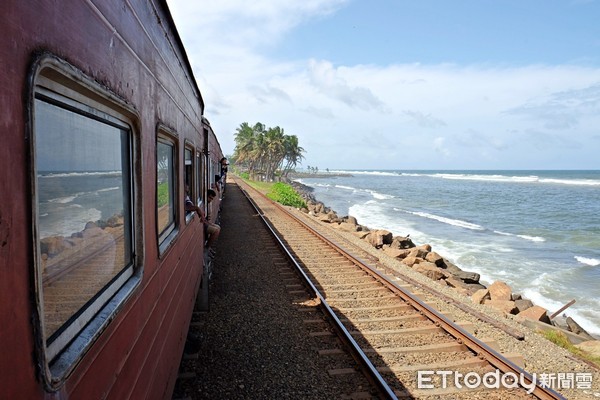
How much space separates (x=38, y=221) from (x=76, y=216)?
1.50 ft

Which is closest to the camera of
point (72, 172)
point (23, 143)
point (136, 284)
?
point (23, 143)

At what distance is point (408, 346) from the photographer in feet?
17.8

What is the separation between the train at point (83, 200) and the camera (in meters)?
1.08

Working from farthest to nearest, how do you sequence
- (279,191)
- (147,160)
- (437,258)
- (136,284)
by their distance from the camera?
(279,191) < (437,258) < (147,160) < (136,284)

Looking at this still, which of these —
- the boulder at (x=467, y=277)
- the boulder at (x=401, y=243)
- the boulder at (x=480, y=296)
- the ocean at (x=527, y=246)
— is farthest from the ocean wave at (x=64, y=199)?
the boulder at (x=401, y=243)

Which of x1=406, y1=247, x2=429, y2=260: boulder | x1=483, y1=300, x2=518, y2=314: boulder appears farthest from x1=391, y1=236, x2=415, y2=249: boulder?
x1=483, y1=300, x2=518, y2=314: boulder

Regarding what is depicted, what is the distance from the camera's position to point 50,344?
1345 mm

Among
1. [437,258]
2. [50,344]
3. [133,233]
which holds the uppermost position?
[133,233]

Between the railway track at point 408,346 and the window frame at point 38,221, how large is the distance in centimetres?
315

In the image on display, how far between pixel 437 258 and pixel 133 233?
1182cm

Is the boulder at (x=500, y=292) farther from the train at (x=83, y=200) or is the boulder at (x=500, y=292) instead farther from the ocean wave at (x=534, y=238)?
the ocean wave at (x=534, y=238)

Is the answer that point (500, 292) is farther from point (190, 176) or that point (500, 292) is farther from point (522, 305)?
point (190, 176)

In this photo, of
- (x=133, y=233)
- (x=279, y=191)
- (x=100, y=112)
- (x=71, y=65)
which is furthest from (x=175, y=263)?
(x=279, y=191)

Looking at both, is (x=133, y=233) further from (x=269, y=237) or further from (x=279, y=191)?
(x=279, y=191)
